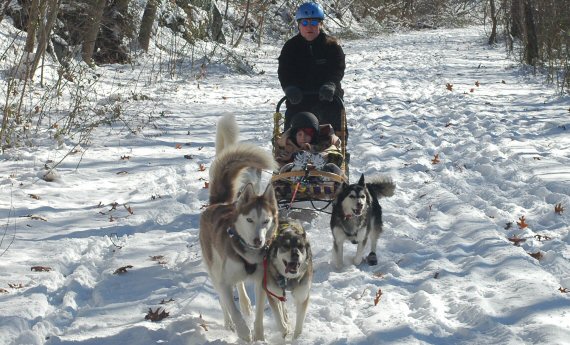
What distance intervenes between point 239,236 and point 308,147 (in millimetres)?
2238

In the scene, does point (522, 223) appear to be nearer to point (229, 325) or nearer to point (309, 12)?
point (229, 325)

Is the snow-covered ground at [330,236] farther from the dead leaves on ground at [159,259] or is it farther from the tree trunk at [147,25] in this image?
the tree trunk at [147,25]

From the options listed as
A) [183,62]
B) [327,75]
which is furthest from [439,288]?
[183,62]

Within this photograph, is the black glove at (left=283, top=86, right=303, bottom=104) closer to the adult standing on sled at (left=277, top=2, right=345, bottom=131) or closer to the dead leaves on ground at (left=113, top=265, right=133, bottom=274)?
the adult standing on sled at (left=277, top=2, right=345, bottom=131)

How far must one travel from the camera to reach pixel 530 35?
16328 mm

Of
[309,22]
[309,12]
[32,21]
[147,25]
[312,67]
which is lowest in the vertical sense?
[312,67]

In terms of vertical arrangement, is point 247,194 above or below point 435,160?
above

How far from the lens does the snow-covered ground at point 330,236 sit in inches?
147

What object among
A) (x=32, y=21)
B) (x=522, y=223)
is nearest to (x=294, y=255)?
(x=522, y=223)

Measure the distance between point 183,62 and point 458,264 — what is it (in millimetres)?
12783

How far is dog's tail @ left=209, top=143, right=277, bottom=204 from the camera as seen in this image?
4.23m

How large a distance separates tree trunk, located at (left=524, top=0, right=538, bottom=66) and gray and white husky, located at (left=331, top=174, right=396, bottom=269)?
13.2 m

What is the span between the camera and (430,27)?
45.5m

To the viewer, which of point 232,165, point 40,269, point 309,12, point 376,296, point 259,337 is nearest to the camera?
point 259,337
